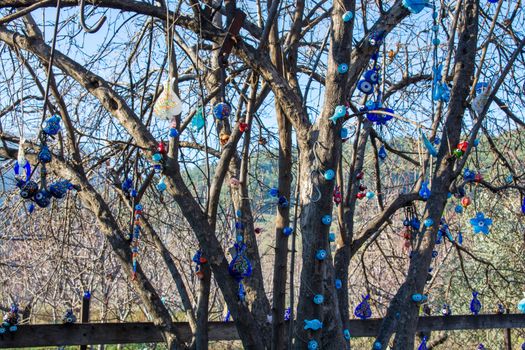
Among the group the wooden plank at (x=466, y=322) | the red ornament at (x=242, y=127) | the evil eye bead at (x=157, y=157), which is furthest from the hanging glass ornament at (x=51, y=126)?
the wooden plank at (x=466, y=322)

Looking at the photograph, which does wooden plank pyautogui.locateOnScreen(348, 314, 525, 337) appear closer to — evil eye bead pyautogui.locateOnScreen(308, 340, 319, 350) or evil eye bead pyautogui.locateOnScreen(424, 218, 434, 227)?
evil eye bead pyautogui.locateOnScreen(424, 218, 434, 227)

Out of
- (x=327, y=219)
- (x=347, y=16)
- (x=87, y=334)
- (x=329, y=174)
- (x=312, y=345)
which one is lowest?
(x=312, y=345)

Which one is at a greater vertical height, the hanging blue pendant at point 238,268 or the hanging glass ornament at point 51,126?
the hanging glass ornament at point 51,126

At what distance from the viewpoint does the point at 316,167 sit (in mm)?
2676

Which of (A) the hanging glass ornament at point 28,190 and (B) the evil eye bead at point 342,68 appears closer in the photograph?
(B) the evil eye bead at point 342,68

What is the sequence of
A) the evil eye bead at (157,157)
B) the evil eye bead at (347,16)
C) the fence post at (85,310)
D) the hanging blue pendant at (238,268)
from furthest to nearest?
the fence post at (85,310) → the hanging blue pendant at (238,268) → the evil eye bead at (157,157) → the evil eye bead at (347,16)

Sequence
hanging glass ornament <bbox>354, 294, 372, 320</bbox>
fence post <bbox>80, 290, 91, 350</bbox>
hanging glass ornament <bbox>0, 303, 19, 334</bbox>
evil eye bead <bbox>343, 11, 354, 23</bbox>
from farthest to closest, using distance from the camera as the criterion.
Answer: hanging glass ornament <bbox>354, 294, 372, 320</bbox>, fence post <bbox>80, 290, 91, 350</bbox>, hanging glass ornament <bbox>0, 303, 19, 334</bbox>, evil eye bead <bbox>343, 11, 354, 23</bbox>

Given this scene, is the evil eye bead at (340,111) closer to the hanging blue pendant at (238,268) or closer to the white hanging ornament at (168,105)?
the white hanging ornament at (168,105)

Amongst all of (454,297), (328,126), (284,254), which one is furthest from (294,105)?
(454,297)

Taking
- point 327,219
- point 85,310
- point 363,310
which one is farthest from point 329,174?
point 85,310

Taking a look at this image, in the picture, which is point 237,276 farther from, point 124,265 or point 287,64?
point 287,64

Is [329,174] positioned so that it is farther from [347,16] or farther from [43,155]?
[43,155]

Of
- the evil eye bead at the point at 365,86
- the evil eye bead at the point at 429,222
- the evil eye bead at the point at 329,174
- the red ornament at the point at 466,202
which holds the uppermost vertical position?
the evil eye bead at the point at 365,86

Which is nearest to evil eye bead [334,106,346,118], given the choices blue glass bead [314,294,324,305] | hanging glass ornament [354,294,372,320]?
blue glass bead [314,294,324,305]
